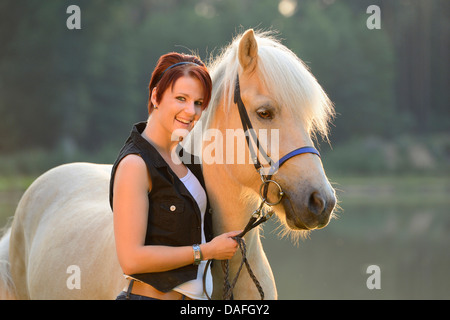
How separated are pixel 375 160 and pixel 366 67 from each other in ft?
36.3

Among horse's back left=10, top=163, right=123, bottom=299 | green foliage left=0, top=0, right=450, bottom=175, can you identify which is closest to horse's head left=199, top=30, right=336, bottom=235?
horse's back left=10, top=163, right=123, bottom=299

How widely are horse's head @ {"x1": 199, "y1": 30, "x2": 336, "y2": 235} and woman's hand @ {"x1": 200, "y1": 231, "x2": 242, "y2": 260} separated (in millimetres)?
289

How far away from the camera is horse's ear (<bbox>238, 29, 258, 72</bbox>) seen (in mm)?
2446

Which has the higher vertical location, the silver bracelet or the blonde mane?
the blonde mane

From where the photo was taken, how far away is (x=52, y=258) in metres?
3.73

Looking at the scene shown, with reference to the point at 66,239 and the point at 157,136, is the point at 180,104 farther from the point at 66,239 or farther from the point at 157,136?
the point at 66,239

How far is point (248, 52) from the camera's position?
2502mm

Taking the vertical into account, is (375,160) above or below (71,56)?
below

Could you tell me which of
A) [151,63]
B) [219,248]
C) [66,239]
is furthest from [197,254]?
[151,63]

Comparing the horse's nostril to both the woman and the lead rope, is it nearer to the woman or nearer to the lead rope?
the lead rope

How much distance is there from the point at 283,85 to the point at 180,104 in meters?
0.46

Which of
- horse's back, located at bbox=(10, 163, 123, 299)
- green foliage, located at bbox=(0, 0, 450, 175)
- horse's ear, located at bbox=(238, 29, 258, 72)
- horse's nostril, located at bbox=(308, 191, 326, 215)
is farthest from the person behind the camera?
green foliage, located at bbox=(0, 0, 450, 175)
